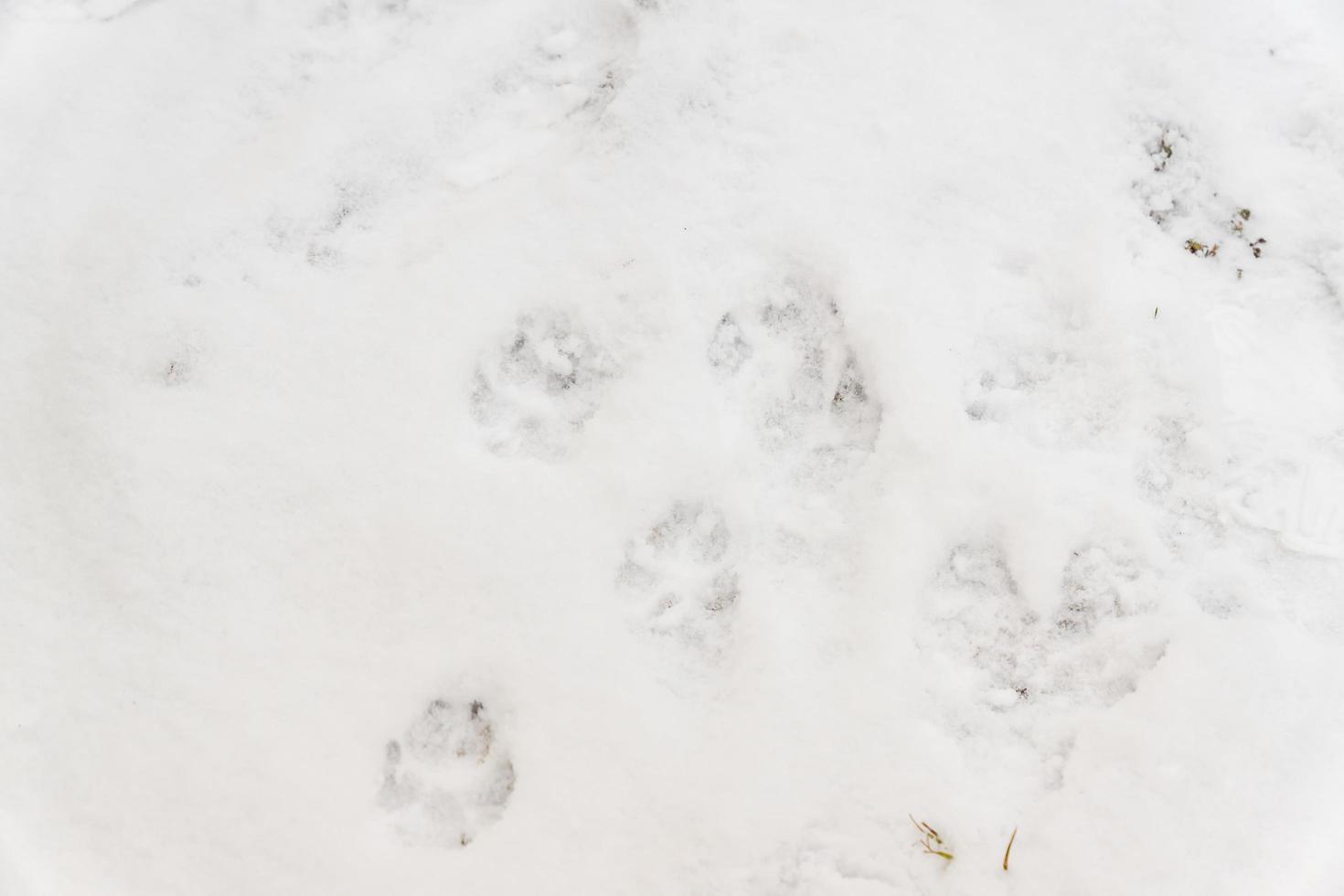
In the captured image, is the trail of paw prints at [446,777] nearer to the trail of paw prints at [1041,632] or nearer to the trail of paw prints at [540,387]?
the trail of paw prints at [540,387]

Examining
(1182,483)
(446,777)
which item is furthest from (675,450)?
(1182,483)

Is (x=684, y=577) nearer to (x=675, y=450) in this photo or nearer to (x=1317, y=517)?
(x=675, y=450)

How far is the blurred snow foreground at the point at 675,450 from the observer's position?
4.19ft

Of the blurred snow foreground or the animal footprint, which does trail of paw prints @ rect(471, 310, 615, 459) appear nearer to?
the blurred snow foreground

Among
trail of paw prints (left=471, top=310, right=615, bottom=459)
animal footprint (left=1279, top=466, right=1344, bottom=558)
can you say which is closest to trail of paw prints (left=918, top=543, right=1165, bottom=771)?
animal footprint (left=1279, top=466, right=1344, bottom=558)

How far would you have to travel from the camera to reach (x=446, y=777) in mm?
1312

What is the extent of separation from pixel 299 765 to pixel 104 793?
0.31m

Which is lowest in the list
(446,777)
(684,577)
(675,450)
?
(446,777)

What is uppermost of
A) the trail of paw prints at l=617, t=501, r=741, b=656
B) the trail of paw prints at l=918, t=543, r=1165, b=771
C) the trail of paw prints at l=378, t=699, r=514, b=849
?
the trail of paw prints at l=617, t=501, r=741, b=656

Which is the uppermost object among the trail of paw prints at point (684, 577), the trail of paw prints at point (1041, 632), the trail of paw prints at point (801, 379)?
the trail of paw prints at point (801, 379)

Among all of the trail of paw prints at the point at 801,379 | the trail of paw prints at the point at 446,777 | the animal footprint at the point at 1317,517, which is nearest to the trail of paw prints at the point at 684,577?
the trail of paw prints at the point at 801,379

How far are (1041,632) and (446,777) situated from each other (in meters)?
0.95

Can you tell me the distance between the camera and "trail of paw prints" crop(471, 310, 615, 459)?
1.38 meters

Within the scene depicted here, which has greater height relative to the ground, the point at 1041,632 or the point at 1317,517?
the point at 1317,517
